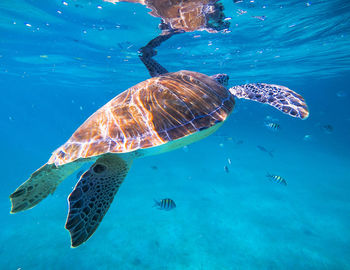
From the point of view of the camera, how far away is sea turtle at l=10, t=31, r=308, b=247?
104 inches

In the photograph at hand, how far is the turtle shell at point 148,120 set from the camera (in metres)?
2.78

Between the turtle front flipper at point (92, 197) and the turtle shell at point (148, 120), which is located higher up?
the turtle shell at point (148, 120)

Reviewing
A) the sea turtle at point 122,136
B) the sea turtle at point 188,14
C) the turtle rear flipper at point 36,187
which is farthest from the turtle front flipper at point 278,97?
the sea turtle at point 188,14

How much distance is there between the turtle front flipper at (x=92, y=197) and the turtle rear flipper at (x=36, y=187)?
2.41 ft

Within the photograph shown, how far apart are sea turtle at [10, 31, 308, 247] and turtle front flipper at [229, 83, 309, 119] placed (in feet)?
0.06

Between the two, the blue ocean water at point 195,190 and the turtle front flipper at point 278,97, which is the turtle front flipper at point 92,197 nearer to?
the turtle front flipper at point 278,97

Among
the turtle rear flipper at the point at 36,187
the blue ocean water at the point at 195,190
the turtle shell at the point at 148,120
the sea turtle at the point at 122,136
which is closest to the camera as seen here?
the sea turtle at the point at 122,136

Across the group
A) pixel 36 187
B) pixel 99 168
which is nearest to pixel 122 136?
pixel 99 168

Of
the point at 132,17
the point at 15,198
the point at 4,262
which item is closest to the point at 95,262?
the point at 4,262

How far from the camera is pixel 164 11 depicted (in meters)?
8.45

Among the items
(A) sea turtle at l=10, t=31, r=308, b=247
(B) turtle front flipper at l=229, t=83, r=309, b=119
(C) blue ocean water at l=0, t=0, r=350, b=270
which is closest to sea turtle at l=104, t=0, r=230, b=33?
(C) blue ocean water at l=0, t=0, r=350, b=270

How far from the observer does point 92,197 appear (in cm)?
266

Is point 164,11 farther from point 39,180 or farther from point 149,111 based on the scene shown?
point 39,180

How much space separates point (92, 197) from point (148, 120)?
1417 millimetres
